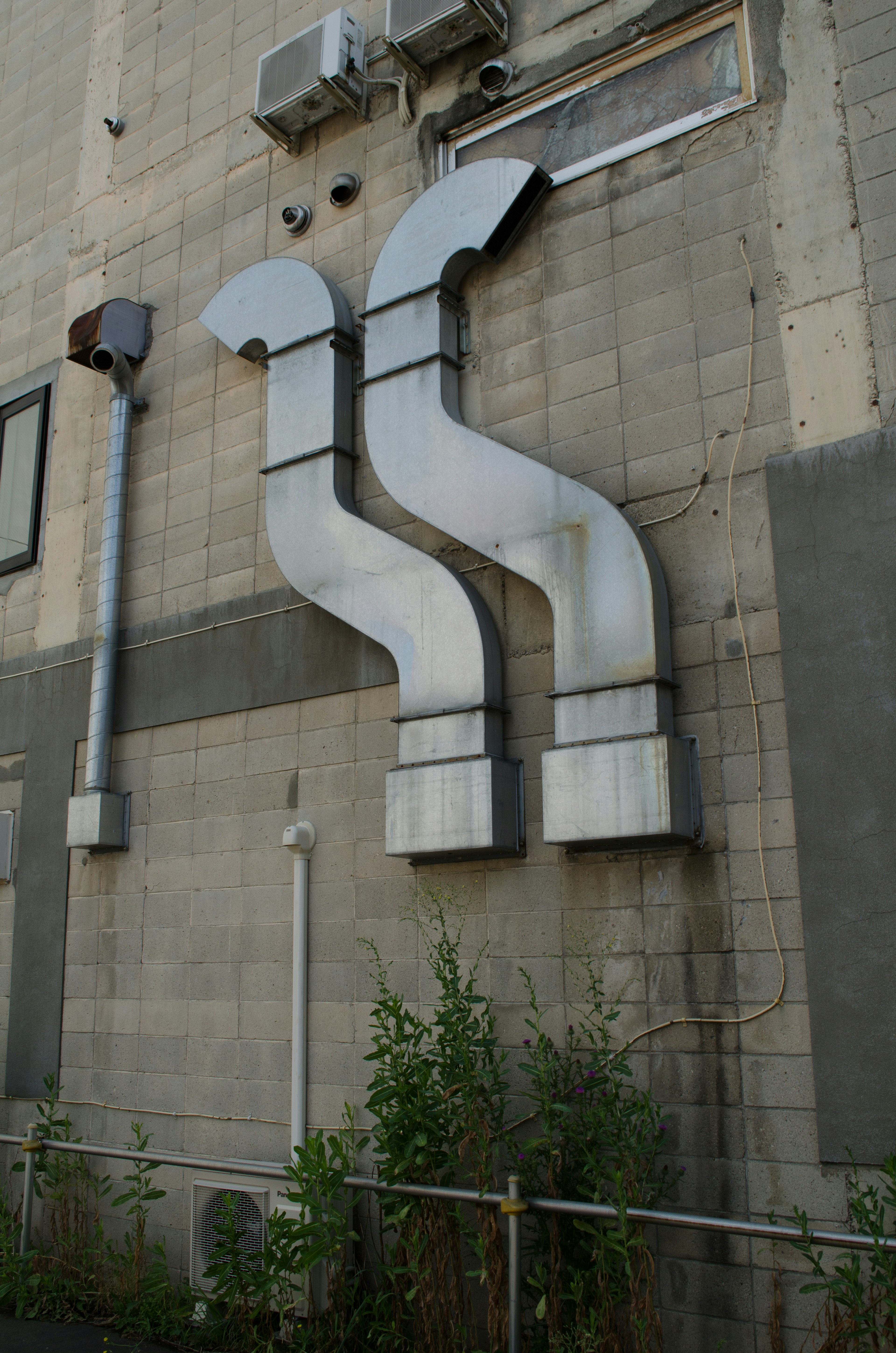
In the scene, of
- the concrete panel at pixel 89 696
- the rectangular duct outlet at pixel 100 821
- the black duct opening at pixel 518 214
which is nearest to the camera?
the black duct opening at pixel 518 214

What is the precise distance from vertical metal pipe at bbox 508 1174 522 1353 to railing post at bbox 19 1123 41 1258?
2.69 m

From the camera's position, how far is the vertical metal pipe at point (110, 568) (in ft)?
21.3

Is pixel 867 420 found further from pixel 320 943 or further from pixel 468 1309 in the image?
pixel 468 1309

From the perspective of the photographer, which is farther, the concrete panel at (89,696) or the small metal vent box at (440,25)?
the concrete panel at (89,696)

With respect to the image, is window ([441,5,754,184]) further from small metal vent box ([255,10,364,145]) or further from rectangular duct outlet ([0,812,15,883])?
rectangular duct outlet ([0,812,15,883])

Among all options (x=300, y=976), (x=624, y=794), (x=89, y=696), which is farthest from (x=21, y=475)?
(x=624, y=794)

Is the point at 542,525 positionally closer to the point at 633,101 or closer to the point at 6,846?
the point at 633,101

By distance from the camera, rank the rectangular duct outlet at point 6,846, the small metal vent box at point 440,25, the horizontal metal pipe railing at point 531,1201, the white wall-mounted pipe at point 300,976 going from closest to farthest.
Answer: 1. the horizontal metal pipe railing at point 531,1201
2. the white wall-mounted pipe at point 300,976
3. the small metal vent box at point 440,25
4. the rectangular duct outlet at point 6,846

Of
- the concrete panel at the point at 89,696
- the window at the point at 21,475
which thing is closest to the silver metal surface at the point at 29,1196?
the concrete panel at the point at 89,696

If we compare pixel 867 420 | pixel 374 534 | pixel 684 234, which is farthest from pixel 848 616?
pixel 374 534

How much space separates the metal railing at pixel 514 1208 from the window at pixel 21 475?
13.7 feet

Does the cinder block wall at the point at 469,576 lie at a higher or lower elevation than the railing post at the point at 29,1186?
higher

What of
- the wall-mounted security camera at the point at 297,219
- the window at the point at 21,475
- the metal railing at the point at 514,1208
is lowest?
the metal railing at the point at 514,1208

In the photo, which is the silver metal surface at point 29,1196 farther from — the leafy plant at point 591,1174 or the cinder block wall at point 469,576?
the leafy plant at point 591,1174
